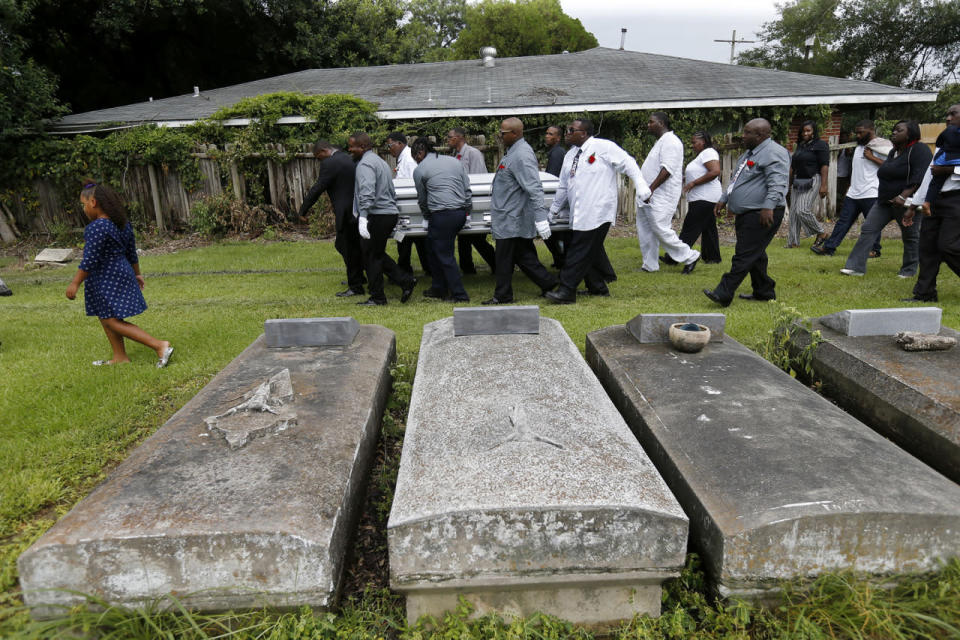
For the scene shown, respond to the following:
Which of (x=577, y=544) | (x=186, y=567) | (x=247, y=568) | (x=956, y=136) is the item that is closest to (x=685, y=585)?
(x=577, y=544)

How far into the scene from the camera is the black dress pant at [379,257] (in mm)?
6496

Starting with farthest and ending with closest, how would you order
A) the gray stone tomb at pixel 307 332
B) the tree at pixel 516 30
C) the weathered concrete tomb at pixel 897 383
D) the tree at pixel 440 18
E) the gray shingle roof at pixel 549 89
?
the tree at pixel 440 18 < the tree at pixel 516 30 < the gray shingle roof at pixel 549 89 < the gray stone tomb at pixel 307 332 < the weathered concrete tomb at pixel 897 383

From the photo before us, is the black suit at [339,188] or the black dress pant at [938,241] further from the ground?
the black suit at [339,188]

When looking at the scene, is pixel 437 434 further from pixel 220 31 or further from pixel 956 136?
pixel 220 31

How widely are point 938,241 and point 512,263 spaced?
389 cm

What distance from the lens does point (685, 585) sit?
229cm

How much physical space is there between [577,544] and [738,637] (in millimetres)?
610

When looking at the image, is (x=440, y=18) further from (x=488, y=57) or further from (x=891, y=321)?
(x=891, y=321)

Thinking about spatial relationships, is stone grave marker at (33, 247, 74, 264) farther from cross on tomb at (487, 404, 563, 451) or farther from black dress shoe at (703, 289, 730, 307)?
cross on tomb at (487, 404, 563, 451)

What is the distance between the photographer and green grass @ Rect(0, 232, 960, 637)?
349 centimetres

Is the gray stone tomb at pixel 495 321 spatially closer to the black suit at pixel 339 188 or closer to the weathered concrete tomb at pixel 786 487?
the weathered concrete tomb at pixel 786 487

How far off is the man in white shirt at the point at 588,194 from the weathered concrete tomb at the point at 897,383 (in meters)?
2.50

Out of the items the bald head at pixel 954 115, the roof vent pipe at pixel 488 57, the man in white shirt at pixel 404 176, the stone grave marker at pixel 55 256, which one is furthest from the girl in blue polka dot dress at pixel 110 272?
A: the roof vent pipe at pixel 488 57

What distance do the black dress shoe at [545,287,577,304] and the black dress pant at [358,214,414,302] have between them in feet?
5.10
